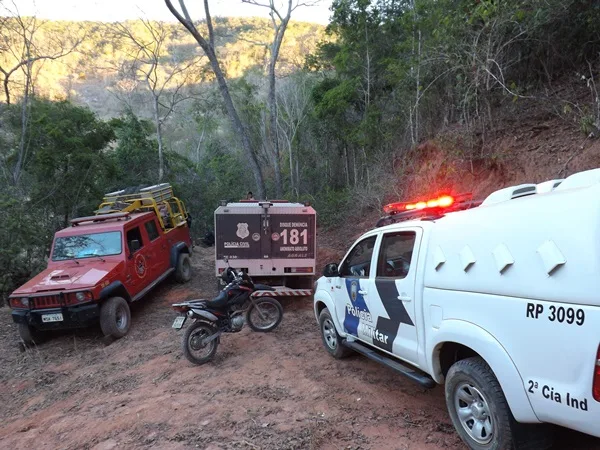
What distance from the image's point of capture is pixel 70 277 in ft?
23.7

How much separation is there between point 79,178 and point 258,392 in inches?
496

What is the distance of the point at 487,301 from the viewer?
2719mm

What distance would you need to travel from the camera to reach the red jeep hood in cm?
688

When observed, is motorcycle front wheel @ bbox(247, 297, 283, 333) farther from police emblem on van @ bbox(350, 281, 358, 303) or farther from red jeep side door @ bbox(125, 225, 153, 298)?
red jeep side door @ bbox(125, 225, 153, 298)

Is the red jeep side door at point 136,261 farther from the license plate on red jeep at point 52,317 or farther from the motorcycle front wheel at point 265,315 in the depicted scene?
the motorcycle front wheel at point 265,315

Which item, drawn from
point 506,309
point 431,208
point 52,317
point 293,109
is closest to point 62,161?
point 52,317

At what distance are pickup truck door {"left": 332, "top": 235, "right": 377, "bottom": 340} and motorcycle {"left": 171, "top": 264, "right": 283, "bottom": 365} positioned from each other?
1.64 m

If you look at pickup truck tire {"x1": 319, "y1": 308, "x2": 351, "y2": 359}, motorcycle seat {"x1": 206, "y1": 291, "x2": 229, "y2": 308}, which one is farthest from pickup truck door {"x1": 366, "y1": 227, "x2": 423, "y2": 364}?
motorcycle seat {"x1": 206, "y1": 291, "x2": 229, "y2": 308}

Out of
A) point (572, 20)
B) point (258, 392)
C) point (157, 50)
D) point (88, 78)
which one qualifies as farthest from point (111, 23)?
point (88, 78)

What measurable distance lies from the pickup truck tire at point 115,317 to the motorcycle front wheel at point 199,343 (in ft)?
7.24

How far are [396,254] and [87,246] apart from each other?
21.7 ft

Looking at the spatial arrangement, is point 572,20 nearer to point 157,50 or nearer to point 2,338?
point 2,338

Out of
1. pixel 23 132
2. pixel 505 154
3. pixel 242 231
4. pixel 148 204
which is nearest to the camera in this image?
pixel 242 231

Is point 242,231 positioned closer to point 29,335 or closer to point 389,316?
point 29,335
